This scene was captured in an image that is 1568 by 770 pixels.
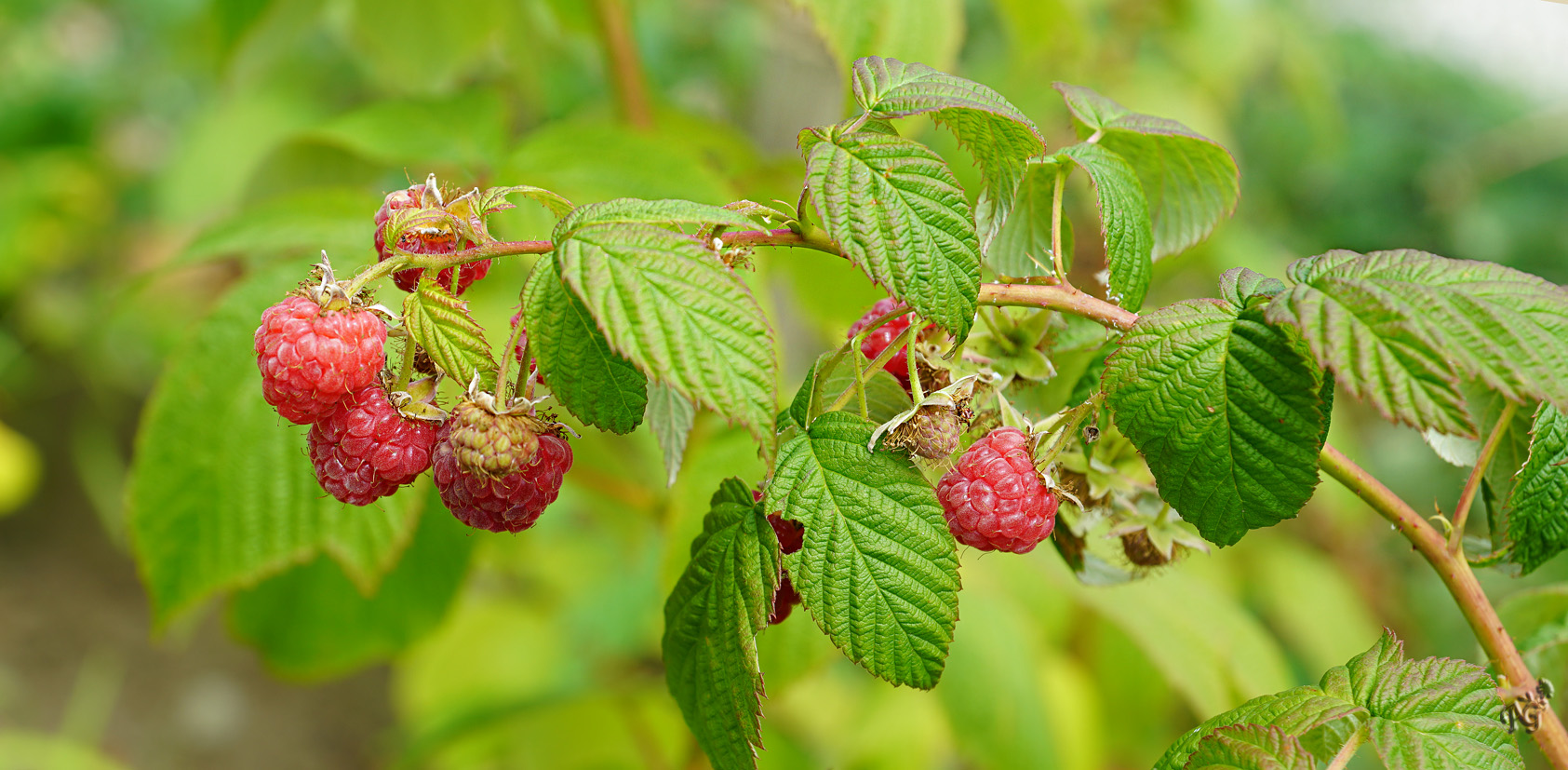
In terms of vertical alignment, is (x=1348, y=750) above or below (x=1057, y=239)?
below

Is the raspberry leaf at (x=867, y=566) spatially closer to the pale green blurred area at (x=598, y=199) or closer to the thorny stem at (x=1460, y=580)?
the thorny stem at (x=1460, y=580)

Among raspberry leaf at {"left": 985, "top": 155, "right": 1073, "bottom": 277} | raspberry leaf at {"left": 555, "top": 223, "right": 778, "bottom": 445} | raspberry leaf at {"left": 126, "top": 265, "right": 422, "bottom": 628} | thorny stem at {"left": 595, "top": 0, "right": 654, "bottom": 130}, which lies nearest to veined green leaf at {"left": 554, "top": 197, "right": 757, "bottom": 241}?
raspberry leaf at {"left": 555, "top": 223, "right": 778, "bottom": 445}

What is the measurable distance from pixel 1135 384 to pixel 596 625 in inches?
56.7

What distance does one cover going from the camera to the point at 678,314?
443 mm

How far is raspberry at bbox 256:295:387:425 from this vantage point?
0.46 metres

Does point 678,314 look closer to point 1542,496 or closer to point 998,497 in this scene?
point 998,497

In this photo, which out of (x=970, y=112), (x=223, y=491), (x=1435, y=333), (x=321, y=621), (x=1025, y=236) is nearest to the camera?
(x=1435, y=333)

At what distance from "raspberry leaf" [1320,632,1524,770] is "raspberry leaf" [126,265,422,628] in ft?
2.49

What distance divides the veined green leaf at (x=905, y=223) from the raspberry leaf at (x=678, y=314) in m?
0.06

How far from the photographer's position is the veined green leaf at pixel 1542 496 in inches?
21.3

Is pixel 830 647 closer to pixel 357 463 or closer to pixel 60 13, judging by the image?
pixel 357 463

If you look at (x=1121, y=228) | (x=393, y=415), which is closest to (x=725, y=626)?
(x=393, y=415)

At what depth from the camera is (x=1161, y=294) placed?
9.20ft

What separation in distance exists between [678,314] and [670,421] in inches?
6.2
